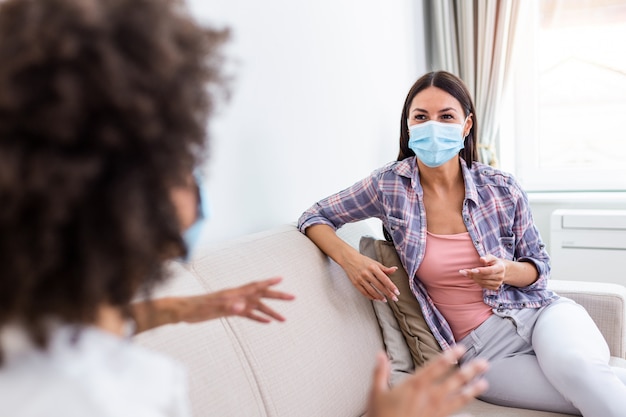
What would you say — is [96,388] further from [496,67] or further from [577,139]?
[577,139]

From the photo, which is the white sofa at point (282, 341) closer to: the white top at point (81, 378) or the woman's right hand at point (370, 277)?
the woman's right hand at point (370, 277)

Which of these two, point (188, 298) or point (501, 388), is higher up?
point (188, 298)

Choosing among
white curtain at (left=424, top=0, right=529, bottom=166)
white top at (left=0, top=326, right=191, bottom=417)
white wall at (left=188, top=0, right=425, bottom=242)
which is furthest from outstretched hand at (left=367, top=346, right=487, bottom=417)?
white curtain at (left=424, top=0, right=529, bottom=166)

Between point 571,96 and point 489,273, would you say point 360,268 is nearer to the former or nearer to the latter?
point 489,273

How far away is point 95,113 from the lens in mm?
A: 548

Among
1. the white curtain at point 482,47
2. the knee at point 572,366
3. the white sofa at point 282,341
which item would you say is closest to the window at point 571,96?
the white curtain at point 482,47

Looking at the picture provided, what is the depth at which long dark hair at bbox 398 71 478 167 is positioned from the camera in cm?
188

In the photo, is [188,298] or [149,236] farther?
[188,298]

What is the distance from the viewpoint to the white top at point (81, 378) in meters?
0.52

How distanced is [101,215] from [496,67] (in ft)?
9.38

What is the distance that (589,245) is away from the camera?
2.87 m

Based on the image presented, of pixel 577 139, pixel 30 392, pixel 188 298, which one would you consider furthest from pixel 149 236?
pixel 577 139

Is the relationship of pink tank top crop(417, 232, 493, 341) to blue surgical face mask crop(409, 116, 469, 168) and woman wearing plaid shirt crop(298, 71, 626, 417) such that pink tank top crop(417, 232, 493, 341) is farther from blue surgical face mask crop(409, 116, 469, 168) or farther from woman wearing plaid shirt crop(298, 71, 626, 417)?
blue surgical face mask crop(409, 116, 469, 168)

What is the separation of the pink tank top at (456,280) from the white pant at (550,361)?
0.12ft
